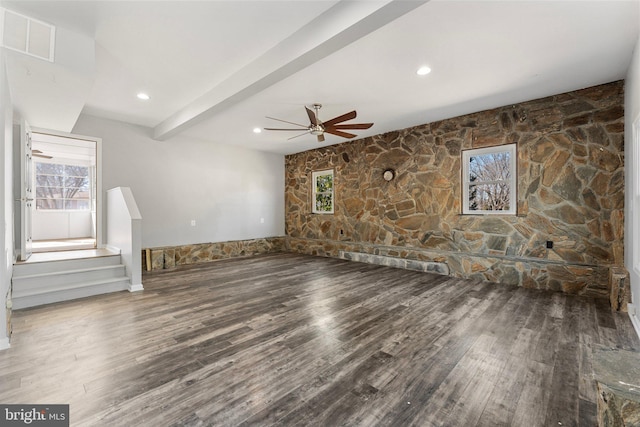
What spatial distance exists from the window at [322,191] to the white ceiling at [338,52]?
9.07ft

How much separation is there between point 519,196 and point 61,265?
7.06 metres

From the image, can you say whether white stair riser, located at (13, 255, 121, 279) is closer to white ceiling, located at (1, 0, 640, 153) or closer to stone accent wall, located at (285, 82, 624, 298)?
white ceiling, located at (1, 0, 640, 153)

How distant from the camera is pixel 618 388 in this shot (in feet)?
3.68

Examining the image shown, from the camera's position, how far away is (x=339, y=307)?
3416 millimetres

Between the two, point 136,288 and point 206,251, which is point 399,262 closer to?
point 206,251

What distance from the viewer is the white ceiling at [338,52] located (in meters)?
2.33

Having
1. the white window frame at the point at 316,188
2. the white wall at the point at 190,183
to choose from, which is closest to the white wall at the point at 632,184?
the white window frame at the point at 316,188

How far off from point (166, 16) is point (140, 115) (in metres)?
3.08

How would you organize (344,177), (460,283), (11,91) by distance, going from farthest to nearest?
(344,177) < (460,283) < (11,91)

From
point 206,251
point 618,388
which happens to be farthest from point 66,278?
point 618,388

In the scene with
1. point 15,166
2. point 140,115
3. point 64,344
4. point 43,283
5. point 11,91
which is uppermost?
point 140,115

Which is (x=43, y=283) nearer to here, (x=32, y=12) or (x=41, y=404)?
(x=41, y=404)

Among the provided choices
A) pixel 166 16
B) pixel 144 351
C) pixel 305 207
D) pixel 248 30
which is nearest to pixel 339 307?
pixel 144 351

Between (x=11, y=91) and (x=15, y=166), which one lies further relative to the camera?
(x=15, y=166)
